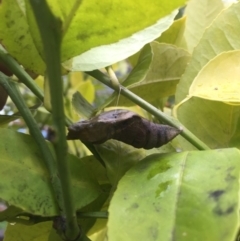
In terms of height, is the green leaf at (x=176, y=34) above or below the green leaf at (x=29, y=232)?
above

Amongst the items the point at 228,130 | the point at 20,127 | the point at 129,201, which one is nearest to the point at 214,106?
the point at 228,130

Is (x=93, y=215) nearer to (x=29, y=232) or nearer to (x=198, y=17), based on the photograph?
(x=29, y=232)

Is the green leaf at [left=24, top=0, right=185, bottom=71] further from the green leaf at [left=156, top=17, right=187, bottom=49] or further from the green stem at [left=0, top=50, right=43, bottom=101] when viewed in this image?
the green leaf at [left=156, top=17, right=187, bottom=49]

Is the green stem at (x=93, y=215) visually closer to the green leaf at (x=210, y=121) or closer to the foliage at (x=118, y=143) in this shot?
the foliage at (x=118, y=143)

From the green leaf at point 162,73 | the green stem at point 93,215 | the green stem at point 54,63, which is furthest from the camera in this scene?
the green leaf at point 162,73

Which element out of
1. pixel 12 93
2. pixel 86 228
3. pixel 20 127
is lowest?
pixel 20 127

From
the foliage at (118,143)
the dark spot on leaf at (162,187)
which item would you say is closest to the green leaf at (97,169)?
the foliage at (118,143)

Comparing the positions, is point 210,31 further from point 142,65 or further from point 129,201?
point 129,201
